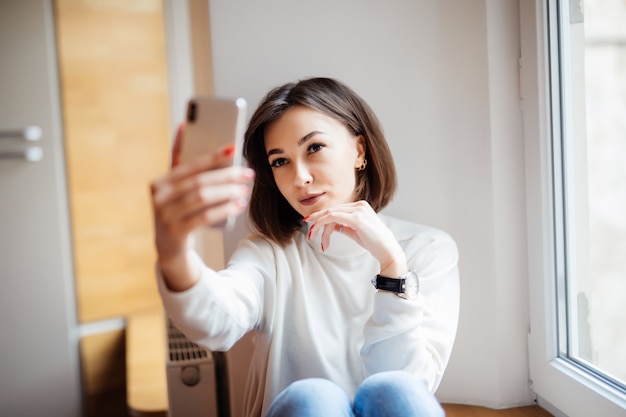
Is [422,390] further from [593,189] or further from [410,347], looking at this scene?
[593,189]

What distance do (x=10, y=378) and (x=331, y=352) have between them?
44.6 inches

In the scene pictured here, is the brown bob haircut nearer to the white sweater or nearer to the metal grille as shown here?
the white sweater

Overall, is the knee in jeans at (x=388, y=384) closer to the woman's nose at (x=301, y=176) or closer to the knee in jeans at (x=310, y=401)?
the knee in jeans at (x=310, y=401)

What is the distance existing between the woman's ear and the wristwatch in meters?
0.23

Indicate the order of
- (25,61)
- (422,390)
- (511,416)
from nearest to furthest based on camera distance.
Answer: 1. (422,390)
2. (511,416)
3. (25,61)

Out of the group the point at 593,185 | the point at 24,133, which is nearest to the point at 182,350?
the point at 24,133

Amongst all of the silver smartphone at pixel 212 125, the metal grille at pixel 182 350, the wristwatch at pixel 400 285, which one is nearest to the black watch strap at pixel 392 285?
the wristwatch at pixel 400 285

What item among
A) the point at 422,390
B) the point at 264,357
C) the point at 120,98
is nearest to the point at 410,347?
the point at 422,390

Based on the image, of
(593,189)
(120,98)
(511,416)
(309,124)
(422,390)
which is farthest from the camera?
(120,98)

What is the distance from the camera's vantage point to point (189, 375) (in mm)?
1189

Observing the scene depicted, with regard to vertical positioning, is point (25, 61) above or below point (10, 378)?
above

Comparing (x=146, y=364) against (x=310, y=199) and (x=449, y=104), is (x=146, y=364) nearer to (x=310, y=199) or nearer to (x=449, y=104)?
(x=310, y=199)

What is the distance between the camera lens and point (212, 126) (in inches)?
23.5

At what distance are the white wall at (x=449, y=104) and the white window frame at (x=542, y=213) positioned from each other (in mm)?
30
